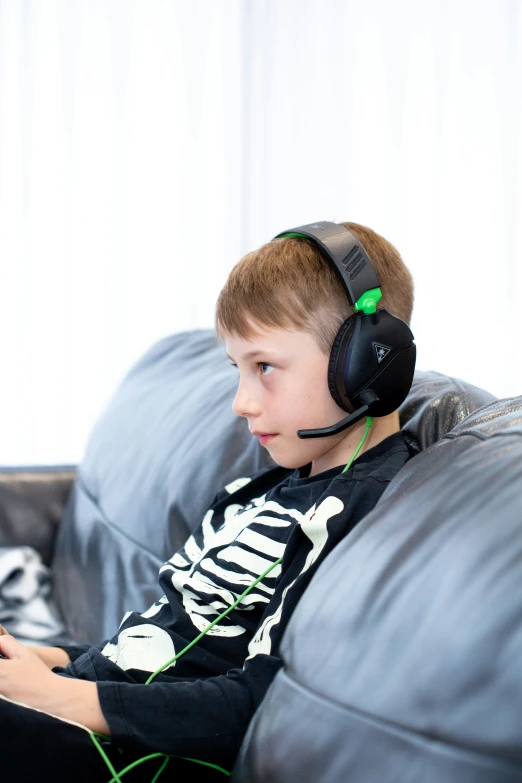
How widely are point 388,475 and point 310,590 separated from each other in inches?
9.5

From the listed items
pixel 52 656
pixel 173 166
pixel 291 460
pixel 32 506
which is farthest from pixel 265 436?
pixel 173 166

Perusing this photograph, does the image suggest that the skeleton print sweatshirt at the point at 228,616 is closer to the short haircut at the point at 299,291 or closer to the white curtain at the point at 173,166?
the short haircut at the point at 299,291

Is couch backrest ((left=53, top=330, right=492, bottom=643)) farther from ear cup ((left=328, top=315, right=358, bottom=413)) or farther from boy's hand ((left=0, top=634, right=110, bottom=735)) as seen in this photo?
boy's hand ((left=0, top=634, right=110, bottom=735))

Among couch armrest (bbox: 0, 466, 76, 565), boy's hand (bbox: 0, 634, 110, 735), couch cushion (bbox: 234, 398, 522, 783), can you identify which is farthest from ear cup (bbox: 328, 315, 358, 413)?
couch armrest (bbox: 0, 466, 76, 565)

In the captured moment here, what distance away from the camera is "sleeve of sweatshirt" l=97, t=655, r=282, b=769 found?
2.53 feet

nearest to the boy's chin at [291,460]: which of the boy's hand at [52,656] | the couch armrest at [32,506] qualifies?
the boy's hand at [52,656]

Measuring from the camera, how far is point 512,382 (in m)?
2.30

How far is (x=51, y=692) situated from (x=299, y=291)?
486 millimetres

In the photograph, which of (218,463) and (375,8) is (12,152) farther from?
(218,463)

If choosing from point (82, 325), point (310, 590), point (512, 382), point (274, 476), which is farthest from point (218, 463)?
point (82, 325)

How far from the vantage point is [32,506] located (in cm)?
194

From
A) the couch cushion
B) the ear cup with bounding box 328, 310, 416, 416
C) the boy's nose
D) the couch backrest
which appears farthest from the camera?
the couch backrest

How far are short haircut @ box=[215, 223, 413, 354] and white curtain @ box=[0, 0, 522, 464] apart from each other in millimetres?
1383

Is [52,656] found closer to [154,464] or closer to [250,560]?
[250,560]
